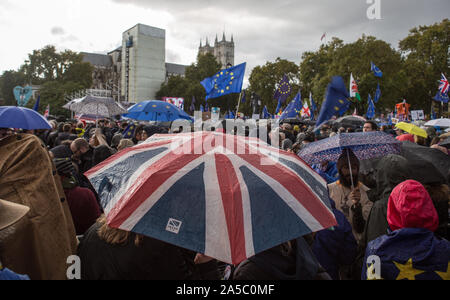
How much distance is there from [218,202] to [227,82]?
197 inches

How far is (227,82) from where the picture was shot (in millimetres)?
6410

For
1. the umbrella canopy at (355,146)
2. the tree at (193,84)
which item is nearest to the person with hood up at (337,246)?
the umbrella canopy at (355,146)

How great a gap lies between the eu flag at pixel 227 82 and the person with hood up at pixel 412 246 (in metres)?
4.34

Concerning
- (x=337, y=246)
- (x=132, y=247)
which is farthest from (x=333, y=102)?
(x=132, y=247)

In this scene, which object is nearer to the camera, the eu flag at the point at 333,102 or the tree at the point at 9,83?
the eu flag at the point at 333,102

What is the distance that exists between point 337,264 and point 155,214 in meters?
1.71

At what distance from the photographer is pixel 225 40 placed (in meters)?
127

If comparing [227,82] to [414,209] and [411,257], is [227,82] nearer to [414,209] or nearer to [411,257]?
[414,209]

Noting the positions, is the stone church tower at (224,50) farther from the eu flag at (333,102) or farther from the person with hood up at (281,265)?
the person with hood up at (281,265)

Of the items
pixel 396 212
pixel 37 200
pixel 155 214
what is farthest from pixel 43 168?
pixel 396 212

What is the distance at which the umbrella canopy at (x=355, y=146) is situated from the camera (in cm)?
328

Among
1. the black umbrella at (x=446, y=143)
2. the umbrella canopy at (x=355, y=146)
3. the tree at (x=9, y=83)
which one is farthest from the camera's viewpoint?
the tree at (x=9, y=83)

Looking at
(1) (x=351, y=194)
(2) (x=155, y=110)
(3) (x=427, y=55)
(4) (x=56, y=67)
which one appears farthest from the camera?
(4) (x=56, y=67)
